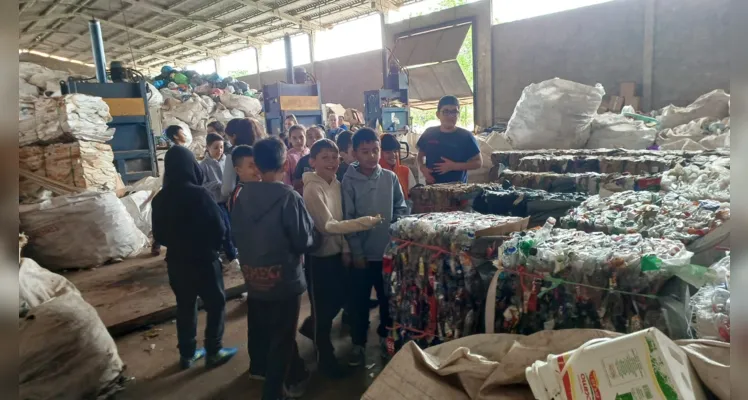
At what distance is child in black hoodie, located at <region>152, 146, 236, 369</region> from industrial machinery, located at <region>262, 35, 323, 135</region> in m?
3.85

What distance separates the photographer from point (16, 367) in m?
0.35

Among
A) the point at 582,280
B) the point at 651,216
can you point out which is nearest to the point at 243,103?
the point at 651,216

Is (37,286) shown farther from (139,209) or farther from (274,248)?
(139,209)

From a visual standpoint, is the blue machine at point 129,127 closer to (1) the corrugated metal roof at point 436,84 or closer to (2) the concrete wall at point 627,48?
(1) the corrugated metal roof at point 436,84

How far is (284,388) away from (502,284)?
1.23 metres

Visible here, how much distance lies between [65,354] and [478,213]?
2089mm

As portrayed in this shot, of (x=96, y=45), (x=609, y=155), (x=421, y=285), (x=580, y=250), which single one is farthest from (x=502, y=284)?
(x=96, y=45)

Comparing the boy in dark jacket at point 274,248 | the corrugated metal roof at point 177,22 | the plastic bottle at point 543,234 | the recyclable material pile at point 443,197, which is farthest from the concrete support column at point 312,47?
the plastic bottle at point 543,234

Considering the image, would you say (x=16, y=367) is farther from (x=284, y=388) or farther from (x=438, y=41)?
(x=438, y=41)

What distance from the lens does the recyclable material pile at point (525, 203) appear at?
2443mm

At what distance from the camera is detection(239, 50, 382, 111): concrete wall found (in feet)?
37.0

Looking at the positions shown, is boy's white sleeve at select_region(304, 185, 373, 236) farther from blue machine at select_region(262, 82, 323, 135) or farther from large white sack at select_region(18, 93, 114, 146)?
blue machine at select_region(262, 82, 323, 135)

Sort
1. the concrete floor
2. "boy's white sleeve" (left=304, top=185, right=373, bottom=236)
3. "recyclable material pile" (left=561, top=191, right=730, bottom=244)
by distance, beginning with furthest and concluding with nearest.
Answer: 1. the concrete floor
2. "boy's white sleeve" (left=304, top=185, right=373, bottom=236)
3. "recyclable material pile" (left=561, top=191, right=730, bottom=244)

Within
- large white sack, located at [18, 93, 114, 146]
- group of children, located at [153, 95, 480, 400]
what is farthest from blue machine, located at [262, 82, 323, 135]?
group of children, located at [153, 95, 480, 400]
